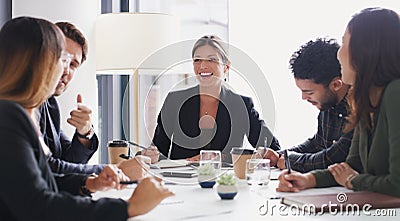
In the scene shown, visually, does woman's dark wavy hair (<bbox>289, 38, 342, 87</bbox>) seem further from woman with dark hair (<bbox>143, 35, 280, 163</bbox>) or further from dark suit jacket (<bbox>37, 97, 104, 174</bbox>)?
dark suit jacket (<bbox>37, 97, 104, 174</bbox>)

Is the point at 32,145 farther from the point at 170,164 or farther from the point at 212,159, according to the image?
the point at 170,164

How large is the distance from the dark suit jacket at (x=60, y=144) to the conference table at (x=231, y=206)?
1.38 feet

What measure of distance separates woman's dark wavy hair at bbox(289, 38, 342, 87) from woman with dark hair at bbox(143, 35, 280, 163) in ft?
1.50

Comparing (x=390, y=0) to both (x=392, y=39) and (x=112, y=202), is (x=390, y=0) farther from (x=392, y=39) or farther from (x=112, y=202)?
(x=112, y=202)

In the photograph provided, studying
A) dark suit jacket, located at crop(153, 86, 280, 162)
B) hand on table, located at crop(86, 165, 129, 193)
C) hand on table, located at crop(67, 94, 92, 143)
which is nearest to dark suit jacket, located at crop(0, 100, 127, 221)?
hand on table, located at crop(86, 165, 129, 193)

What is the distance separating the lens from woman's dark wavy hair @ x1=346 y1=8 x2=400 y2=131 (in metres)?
1.50

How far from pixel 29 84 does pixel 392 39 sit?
1.00m

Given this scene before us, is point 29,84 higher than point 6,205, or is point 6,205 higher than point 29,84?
point 29,84

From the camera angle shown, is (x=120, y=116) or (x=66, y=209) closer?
(x=66, y=209)

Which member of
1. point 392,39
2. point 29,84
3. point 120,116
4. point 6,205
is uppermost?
point 392,39

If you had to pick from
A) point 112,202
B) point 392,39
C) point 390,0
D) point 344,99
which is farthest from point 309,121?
point 112,202

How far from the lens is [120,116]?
379 centimetres
